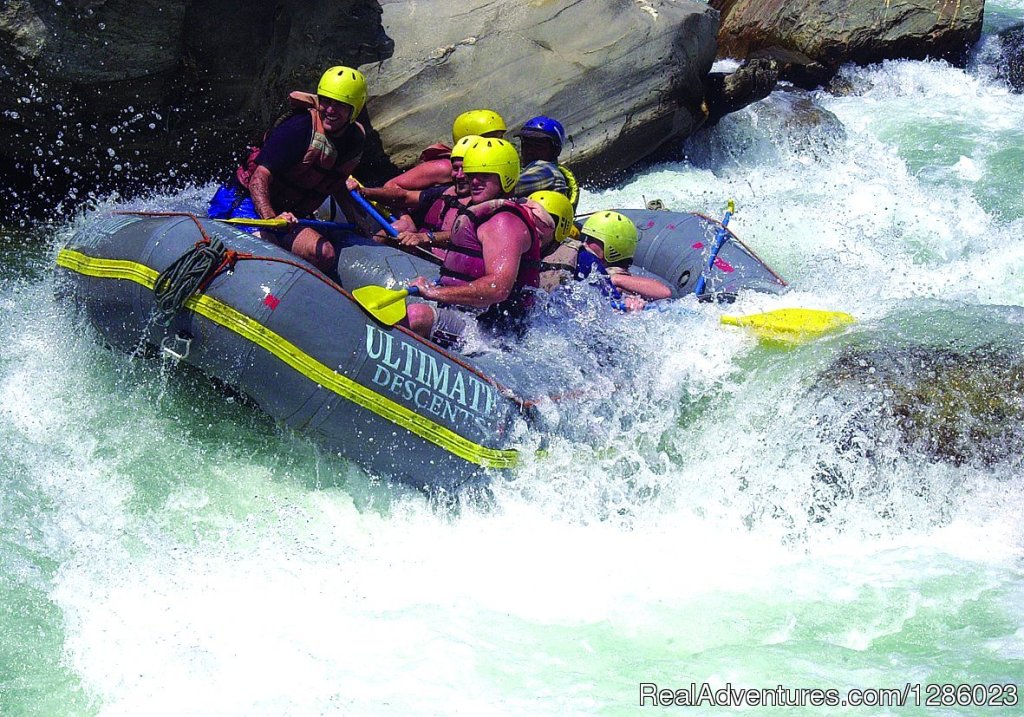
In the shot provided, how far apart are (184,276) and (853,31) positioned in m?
9.98

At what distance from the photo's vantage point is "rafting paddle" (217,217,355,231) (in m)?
5.52

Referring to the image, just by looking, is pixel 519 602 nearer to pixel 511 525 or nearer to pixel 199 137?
pixel 511 525

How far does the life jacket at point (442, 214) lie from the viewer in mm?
6625

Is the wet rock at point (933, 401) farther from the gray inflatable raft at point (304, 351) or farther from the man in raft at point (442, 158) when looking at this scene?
the man in raft at point (442, 158)

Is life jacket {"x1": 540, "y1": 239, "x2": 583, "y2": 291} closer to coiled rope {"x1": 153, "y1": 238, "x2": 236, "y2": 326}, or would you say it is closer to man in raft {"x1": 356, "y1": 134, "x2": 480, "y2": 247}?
man in raft {"x1": 356, "y1": 134, "x2": 480, "y2": 247}

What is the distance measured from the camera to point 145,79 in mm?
7258

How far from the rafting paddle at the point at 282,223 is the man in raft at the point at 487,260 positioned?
76 centimetres

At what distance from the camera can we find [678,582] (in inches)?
184

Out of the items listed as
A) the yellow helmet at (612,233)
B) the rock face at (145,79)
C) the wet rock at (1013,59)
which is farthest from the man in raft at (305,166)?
the wet rock at (1013,59)

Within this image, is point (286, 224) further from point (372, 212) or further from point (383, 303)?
point (383, 303)

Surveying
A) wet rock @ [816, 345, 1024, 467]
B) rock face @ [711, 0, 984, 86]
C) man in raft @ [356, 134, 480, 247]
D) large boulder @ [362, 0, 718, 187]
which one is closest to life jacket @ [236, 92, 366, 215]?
man in raft @ [356, 134, 480, 247]

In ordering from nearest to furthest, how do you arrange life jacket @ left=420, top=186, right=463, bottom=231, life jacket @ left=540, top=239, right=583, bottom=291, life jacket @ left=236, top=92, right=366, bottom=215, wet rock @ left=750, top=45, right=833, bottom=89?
life jacket @ left=540, top=239, right=583, bottom=291, life jacket @ left=236, top=92, right=366, bottom=215, life jacket @ left=420, top=186, right=463, bottom=231, wet rock @ left=750, top=45, right=833, bottom=89

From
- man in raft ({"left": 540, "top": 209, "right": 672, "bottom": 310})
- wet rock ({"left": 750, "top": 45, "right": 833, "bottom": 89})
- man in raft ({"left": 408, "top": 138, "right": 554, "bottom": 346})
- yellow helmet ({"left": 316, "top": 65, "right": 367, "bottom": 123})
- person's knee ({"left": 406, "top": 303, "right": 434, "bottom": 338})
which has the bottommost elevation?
person's knee ({"left": 406, "top": 303, "right": 434, "bottom": 338})

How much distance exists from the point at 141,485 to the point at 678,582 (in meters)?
2.42
